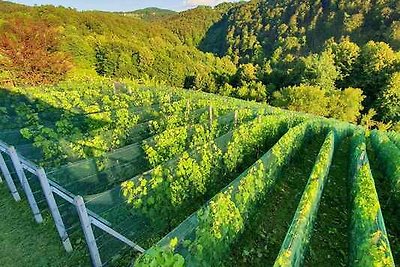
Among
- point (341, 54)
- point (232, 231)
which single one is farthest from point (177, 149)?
point (341, 54)

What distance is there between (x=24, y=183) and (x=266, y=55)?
95187mm

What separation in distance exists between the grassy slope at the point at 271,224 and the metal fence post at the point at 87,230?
7.74ft

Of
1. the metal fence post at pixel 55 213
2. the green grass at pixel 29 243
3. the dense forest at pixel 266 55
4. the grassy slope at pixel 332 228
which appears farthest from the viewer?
→ the dense forest at pixel 266 55

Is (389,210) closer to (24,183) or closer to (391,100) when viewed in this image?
(24,183)

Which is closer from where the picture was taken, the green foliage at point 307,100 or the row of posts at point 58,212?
the row of posts at point 58,212

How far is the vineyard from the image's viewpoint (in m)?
5.01

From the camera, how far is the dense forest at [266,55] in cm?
2150

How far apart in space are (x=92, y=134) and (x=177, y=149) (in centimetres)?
229

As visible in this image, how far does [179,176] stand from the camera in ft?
21.3

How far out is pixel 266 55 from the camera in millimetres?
94500

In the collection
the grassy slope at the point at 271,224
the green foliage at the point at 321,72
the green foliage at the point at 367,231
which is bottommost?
the green foliage at the point at 321,72

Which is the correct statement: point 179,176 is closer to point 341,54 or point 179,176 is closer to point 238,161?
point 238,161

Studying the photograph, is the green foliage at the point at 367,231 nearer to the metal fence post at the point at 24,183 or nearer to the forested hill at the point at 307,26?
the metal fence post at the point at 24,183

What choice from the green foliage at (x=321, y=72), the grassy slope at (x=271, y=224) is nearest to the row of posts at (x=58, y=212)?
the grassy slope at (x=271, y=224)
